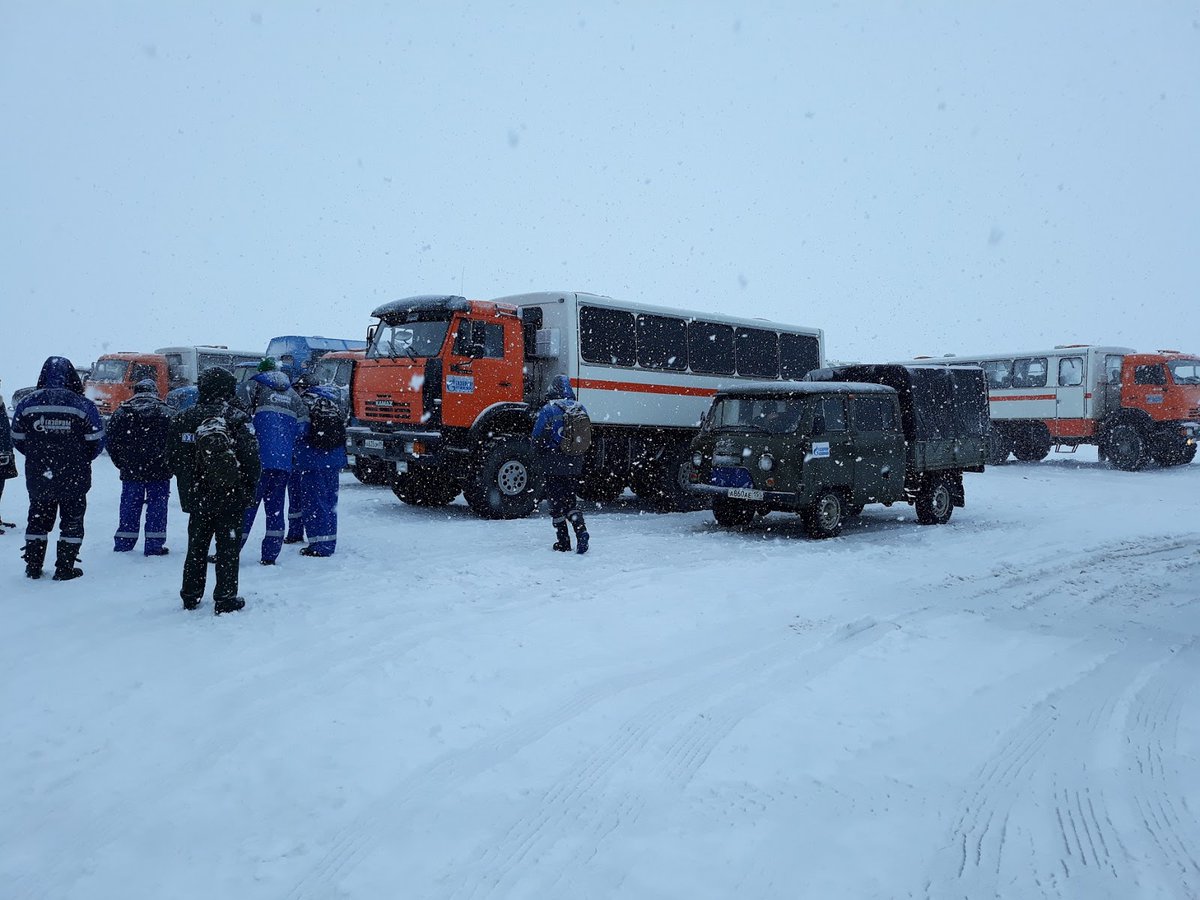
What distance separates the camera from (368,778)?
3709 millimetres

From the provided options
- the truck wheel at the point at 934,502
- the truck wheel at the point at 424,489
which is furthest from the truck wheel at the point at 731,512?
the truck wheel at the point at 424,489

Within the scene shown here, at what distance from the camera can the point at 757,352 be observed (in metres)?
15.4

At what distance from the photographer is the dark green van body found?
1015 centimetres

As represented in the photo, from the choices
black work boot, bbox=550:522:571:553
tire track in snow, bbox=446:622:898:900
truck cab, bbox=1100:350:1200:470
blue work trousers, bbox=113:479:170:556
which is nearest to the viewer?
tire track in snow, bbox=446:622:898:900

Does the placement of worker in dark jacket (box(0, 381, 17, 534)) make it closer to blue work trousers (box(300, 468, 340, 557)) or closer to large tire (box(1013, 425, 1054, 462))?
blue work trousers (box(300, 468, 340, 557))

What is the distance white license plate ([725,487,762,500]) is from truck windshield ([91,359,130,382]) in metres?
17.5

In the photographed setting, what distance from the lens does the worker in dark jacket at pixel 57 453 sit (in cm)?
698

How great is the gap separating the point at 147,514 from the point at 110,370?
1587 cm

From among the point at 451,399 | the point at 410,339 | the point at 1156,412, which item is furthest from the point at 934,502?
the point at 1156,412

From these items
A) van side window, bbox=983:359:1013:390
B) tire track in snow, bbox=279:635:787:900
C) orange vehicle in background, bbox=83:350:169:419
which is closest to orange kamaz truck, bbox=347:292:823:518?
tire track in snow, bbox=279:635:787:900

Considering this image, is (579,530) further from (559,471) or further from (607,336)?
(607,336)

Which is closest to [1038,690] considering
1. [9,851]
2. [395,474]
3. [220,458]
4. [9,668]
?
[9,851]

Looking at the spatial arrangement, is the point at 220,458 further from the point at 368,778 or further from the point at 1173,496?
the point at 1173,496

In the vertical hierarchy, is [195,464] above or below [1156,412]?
below
